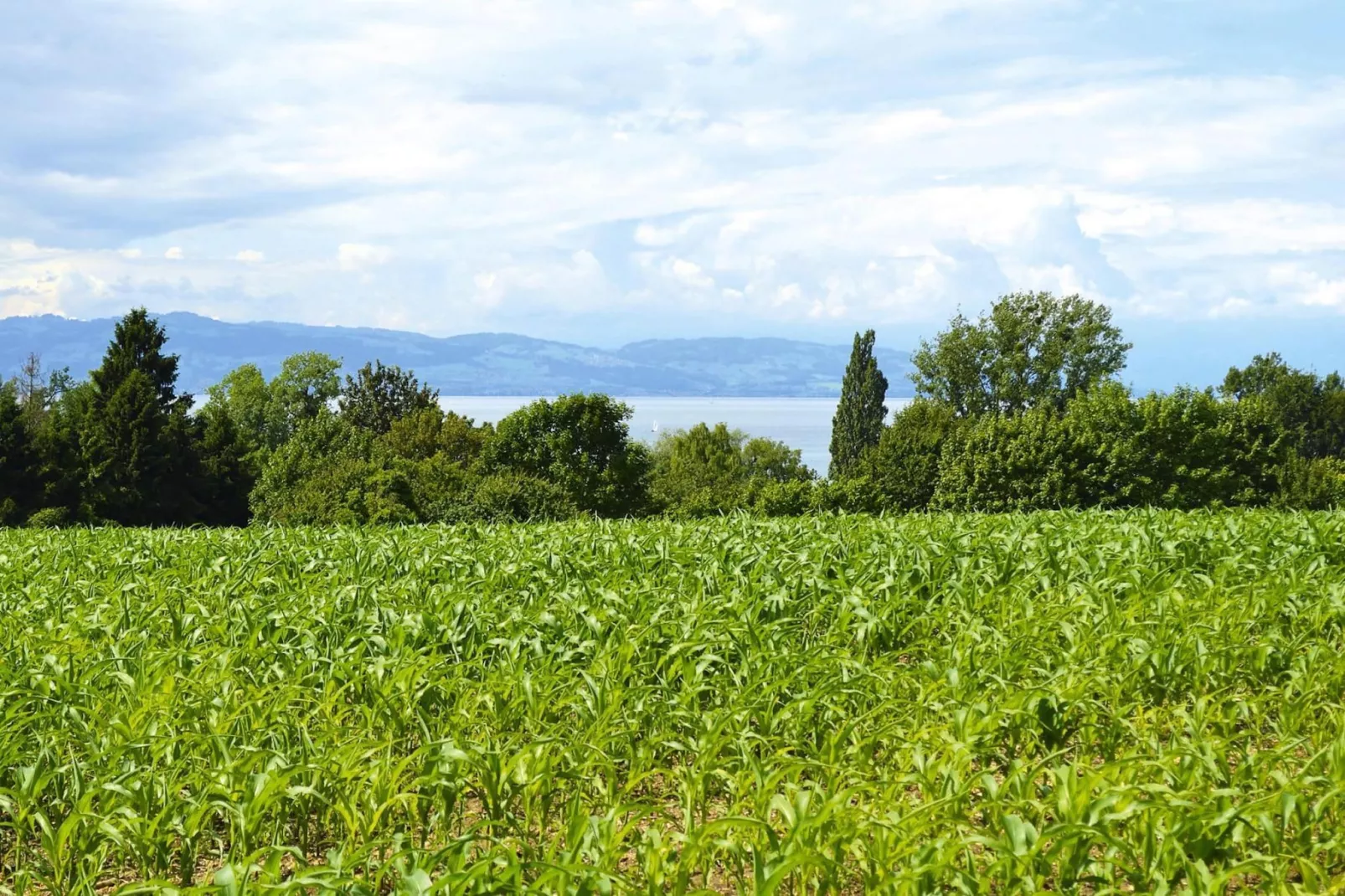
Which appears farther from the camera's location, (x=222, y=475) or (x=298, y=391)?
(x=298, y=391)

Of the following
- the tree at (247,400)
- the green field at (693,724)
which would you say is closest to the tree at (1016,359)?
the tree at (247,400)

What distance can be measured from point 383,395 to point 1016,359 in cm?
4553

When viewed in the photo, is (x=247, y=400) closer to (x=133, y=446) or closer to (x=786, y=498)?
(x=133, y=446)

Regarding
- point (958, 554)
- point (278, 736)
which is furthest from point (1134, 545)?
point (278, 736)

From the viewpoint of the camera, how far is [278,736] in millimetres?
4625

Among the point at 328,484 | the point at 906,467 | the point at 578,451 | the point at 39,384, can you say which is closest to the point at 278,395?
the point at 39,384

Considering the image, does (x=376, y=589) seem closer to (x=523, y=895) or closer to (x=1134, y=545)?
(x=523, y=895)

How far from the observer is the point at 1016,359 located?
6581 centimetres

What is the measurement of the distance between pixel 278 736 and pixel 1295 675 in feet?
14.5

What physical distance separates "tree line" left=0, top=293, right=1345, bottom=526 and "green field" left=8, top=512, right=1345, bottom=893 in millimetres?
16566

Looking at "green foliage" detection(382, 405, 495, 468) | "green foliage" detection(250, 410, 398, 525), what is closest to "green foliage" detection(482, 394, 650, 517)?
"green foliage" detection(250, 410, 398, 525)

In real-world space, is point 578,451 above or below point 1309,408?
below

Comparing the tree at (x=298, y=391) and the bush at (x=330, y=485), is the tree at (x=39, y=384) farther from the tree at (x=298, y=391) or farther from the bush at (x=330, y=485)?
the bush at (x=330, y=485)

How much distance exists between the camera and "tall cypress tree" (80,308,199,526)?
4816cm
